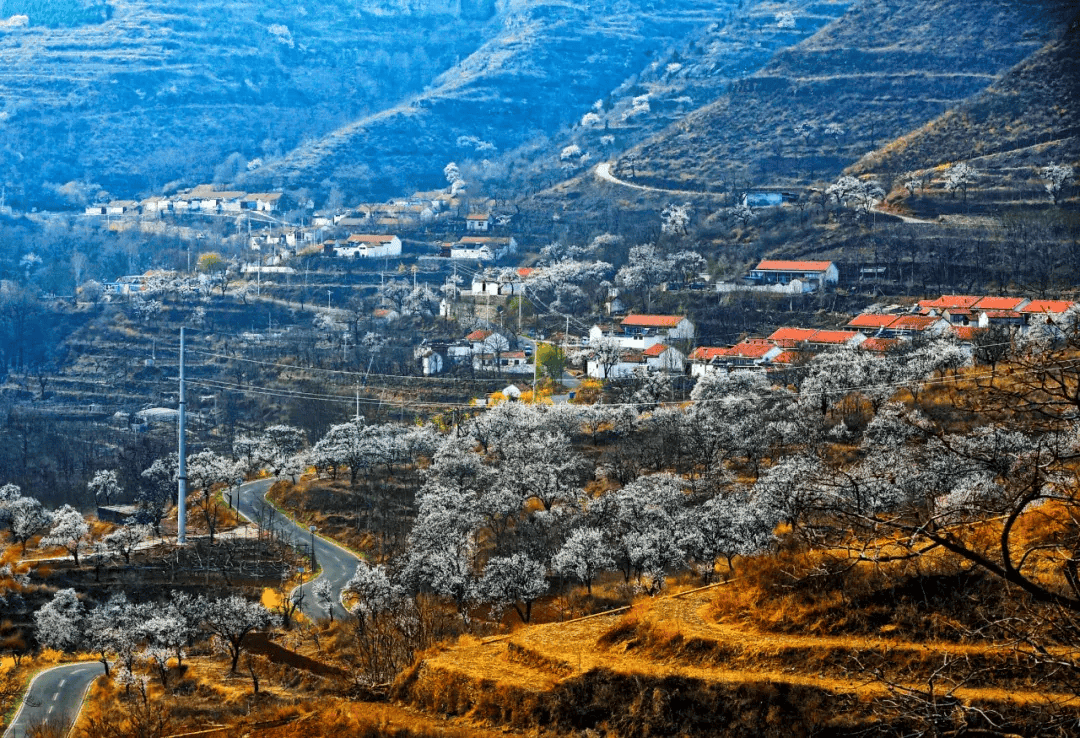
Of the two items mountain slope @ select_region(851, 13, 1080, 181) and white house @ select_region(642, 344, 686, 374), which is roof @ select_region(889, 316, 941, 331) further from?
mountain slope @ select_region(851, 13, 1080, 181)

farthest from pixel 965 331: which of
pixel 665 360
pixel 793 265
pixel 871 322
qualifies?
pixel 793 265

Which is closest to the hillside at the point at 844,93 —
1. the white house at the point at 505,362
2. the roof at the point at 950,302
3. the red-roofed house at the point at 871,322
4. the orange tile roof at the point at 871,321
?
the roof at the point at 950,302

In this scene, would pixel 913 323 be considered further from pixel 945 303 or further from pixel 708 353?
pixel 708 353

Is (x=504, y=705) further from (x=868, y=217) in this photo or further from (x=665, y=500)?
(x=868, y=217)

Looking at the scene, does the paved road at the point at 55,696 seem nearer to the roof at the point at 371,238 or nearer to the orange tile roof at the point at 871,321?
the orange tile roof at the point at 871,321

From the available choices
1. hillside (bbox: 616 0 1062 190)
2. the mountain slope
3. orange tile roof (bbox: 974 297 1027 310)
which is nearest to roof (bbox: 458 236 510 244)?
hillside (bbox: 616 0 1062 190)

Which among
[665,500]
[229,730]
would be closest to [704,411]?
[665,500]
